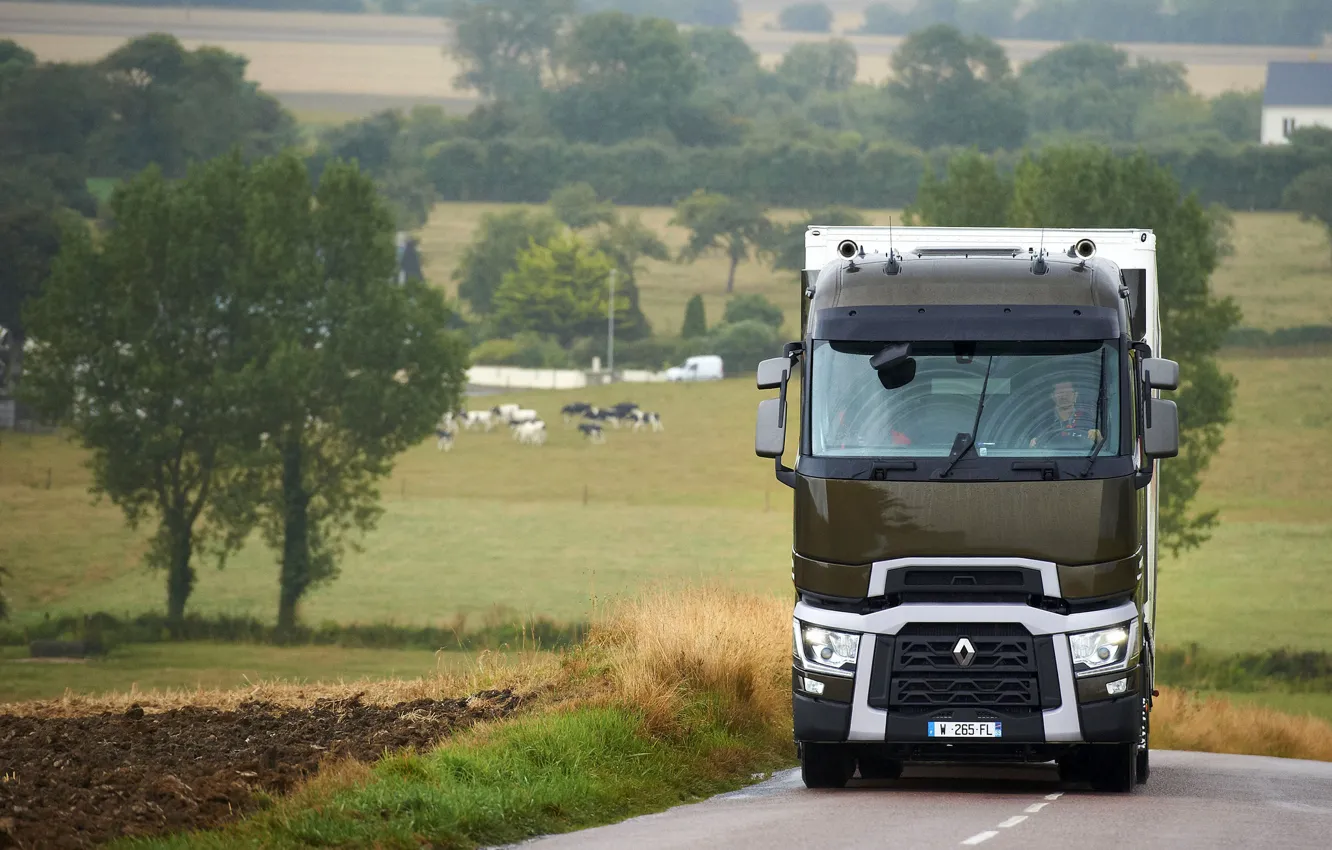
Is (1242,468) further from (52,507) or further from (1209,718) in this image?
(1209,718)

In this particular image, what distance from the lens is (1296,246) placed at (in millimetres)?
140875

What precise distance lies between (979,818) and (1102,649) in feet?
4.99

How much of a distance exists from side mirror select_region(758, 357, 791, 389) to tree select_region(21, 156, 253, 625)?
65.0 m

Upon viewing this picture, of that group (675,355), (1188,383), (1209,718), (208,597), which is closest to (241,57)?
(675,355)

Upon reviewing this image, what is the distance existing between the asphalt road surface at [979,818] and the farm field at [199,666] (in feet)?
148

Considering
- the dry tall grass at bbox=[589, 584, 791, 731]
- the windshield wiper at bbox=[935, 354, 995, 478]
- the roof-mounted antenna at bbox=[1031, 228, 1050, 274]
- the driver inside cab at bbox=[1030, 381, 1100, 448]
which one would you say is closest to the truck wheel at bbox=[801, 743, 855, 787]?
the dry tall grass at bbox=[589, 584, 791, 731]

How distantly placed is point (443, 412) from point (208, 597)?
1481 centimetres

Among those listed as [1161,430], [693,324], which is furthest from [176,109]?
[1161,430]

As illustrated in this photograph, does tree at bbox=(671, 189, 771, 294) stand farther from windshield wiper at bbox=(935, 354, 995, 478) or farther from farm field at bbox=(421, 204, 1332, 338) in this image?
windshield wiper at bbox=(935, 354, 995, 478)

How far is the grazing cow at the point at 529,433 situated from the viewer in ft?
357

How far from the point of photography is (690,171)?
176625mm

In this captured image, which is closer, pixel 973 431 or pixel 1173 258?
pixel 973 431

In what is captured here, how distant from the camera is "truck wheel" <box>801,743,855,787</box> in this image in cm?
1454

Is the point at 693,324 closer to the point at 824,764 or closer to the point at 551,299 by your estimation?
the point at 551,299
